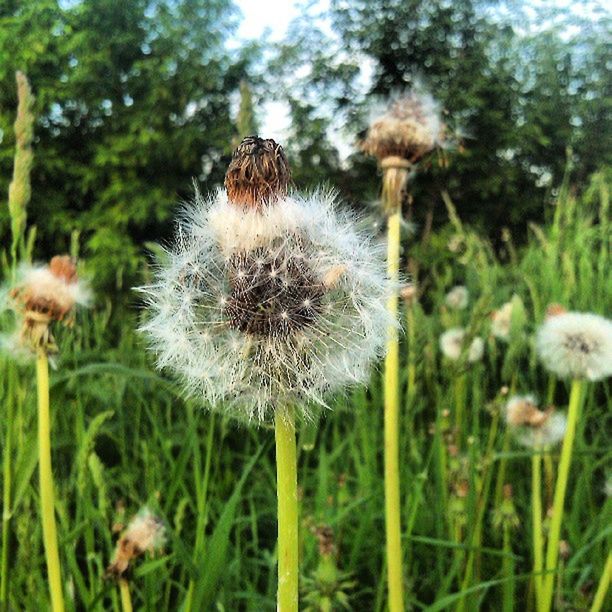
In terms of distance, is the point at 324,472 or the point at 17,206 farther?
the point at 324,472

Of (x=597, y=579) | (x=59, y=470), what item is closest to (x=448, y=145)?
(x=597, y=579)

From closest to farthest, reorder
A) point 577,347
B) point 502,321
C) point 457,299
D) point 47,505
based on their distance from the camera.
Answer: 1. point 47,505
2. point 577,347
3. point 502,321
4. point 457,299

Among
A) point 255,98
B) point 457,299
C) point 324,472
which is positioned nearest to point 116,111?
point 255,98

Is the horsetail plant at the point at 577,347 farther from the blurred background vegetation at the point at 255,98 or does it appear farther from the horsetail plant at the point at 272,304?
the blurred background vegetation at the point at 255,98

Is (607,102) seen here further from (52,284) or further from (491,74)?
(52,284)

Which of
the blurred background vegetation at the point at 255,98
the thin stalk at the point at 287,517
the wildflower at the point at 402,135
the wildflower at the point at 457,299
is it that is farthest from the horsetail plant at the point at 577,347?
the blurred background vegetation at the point at 255,98

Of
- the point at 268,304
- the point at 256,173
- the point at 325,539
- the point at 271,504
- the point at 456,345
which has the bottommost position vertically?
the point at 271,504

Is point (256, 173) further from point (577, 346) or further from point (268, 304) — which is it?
point (577, 346)

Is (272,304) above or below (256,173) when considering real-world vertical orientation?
below
